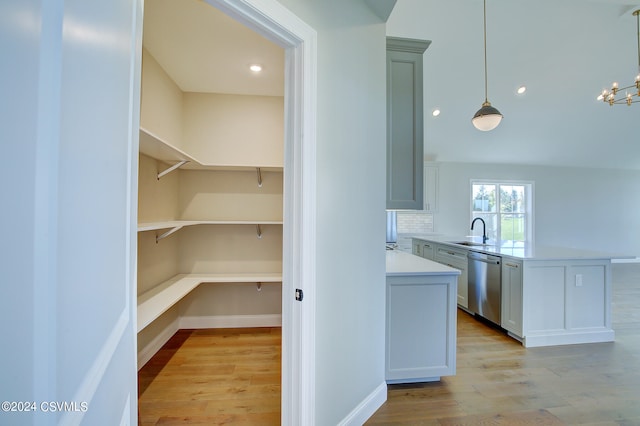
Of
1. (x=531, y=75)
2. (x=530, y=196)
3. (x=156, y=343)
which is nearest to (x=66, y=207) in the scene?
(x=156, y=343)

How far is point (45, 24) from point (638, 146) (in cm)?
1006

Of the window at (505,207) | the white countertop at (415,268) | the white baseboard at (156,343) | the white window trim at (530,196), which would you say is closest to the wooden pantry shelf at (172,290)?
the white baseboard at (156,343)

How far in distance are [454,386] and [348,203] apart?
5.59ft

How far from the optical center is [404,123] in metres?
1.91

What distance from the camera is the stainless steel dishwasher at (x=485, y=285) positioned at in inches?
116

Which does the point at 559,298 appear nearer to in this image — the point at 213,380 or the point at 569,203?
the point at 213,380

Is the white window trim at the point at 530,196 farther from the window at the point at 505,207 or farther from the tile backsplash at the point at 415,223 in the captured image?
the tile backsplash at the point at 415,223

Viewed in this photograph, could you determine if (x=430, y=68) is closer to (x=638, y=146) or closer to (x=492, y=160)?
(x=492, y=160)

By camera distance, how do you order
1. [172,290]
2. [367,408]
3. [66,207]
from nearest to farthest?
[66,207], [367,408], [172,290]

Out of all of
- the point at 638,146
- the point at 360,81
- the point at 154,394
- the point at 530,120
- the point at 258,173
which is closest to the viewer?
the point at 360,81

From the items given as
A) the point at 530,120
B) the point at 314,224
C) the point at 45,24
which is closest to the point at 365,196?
the point at 314,224

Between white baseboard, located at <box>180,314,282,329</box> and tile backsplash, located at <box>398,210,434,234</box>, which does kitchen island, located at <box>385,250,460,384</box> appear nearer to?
white baseboard, located at <box>180,314,282,329</box>

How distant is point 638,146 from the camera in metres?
6.24

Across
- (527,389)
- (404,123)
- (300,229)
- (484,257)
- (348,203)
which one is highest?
(404,123)
